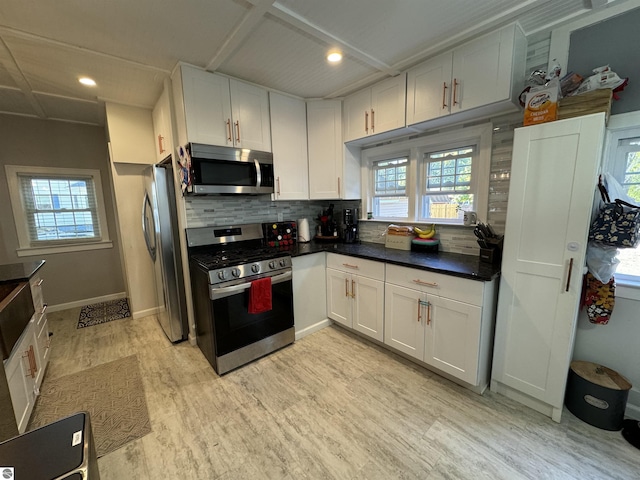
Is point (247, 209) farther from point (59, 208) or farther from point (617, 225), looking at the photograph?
point (617, 225)

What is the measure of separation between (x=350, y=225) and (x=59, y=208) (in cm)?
396

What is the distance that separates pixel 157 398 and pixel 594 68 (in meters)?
3.80

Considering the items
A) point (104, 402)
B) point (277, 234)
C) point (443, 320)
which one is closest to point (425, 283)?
point (443, 320)

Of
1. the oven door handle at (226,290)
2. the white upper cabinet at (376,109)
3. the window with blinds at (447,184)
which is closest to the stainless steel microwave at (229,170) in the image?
the oven door handle at (226,290)

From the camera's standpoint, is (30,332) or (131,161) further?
(131,161)

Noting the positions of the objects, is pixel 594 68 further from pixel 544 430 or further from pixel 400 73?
pixel 544 430

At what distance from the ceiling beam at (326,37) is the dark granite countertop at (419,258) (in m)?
1.63

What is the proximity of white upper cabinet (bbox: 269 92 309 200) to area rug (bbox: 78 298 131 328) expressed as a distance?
273cm

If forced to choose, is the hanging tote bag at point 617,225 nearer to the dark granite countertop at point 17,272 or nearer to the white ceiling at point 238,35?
the white ceiling at point 238,35

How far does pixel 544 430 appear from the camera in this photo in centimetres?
162

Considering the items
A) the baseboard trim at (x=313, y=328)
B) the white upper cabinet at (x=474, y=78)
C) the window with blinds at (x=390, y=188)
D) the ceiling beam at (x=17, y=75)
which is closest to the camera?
the white upper cabinet at (x=474, y=78)

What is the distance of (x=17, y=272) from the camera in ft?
6.62

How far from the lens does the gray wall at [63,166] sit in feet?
10.5

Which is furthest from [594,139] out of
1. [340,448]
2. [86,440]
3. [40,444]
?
[40,444]
